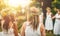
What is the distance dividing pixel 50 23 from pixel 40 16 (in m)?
0.11

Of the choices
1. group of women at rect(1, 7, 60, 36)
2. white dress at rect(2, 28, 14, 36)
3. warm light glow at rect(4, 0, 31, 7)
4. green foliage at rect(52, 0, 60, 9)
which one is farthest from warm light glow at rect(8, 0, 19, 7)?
green foliage at rect(52, 0, 60, 9)

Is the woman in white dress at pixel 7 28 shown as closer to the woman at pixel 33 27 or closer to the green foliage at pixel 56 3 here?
the woman at pixel 33 27

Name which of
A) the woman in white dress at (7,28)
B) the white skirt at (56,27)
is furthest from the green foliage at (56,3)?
the woman in white dress at (7,28)

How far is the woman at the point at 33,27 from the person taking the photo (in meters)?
1.70

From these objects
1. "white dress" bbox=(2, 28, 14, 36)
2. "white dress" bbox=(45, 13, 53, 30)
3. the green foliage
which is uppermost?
the green foliage

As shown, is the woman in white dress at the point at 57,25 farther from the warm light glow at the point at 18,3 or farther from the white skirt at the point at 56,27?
the warm light glow at the point at 18,3

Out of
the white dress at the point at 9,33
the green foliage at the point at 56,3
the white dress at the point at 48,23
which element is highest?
the green foliage at the point at 56,3

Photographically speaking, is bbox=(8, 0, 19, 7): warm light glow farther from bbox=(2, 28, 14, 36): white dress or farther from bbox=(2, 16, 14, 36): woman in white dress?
bbox=(2, 28, 14, 36): white dress

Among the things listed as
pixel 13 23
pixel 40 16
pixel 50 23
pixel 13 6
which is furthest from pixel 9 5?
pixel 50 23

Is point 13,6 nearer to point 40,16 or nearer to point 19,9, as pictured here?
point 19,9

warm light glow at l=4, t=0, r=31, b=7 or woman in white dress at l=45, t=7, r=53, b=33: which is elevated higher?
warm light glow at l=4, t=0, r=31, b=7

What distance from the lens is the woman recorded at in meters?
1.70

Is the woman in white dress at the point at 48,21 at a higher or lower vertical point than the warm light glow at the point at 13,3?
lower

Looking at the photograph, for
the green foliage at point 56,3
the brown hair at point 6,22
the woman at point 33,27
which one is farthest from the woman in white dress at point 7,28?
the green foliage at point 56,3
